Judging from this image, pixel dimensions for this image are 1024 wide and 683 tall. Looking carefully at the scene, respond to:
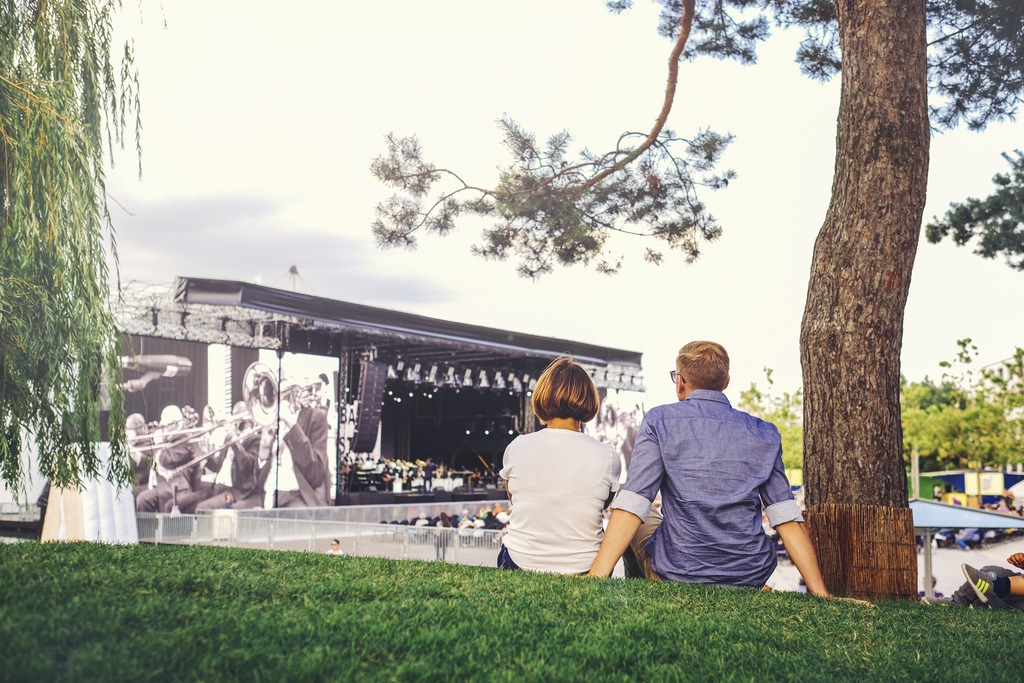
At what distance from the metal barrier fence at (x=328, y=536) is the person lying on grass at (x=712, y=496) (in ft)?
24.8

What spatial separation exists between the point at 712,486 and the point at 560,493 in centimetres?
53

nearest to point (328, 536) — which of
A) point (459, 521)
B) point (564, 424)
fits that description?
point (459, 521)

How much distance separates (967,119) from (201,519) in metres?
11.0

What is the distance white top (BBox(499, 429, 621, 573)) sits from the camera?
124 inches

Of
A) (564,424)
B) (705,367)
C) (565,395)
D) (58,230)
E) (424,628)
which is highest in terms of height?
(58,230)

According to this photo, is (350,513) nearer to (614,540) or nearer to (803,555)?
(614,540)

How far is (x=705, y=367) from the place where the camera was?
322 centimetres

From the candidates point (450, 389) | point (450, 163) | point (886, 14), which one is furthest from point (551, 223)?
point (450, 389)

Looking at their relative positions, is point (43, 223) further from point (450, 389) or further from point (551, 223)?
point (450, 389)

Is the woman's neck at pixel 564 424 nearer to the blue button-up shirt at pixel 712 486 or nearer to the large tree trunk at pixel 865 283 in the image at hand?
Answer: the blue button-up shirt at pixel 712 486

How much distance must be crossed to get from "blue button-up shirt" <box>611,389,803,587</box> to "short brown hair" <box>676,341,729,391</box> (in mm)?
96

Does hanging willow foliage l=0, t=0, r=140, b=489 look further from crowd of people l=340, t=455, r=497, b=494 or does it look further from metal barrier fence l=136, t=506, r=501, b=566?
crowd of people l=340, t=455, r=497, b=494

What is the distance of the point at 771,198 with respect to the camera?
589 inches

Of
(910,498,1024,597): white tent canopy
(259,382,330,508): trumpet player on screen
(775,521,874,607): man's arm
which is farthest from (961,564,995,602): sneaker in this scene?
(259,382,330,508): trumpet player on screen
